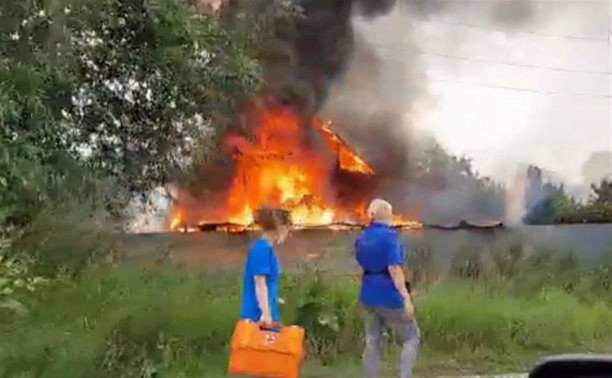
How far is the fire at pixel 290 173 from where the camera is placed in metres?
17.1

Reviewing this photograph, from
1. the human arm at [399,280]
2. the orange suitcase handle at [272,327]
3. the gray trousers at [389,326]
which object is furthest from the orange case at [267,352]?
the gray trousers at [389,326]

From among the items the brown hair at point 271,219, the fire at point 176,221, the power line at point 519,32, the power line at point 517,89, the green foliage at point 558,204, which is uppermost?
the power line at point 519,32

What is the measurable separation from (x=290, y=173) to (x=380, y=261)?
996 cm

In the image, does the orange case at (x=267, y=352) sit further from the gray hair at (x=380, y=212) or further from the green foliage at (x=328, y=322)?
the green foliage at (x=328, y=322)

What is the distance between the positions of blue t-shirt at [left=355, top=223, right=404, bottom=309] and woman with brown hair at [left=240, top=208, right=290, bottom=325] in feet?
2.29

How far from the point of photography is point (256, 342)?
762 centimetres

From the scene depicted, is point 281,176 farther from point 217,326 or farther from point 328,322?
point 328,322

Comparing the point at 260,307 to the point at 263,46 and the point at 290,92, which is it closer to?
the point at 263,46

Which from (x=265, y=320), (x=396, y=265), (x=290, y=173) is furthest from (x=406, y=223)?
(x=265, y=320)

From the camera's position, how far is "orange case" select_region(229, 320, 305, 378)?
7.54m

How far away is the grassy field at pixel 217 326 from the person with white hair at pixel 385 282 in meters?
1.70

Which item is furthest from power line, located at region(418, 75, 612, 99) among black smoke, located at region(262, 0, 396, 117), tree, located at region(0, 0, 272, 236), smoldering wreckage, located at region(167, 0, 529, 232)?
tree, located at region(0, 0, 272, 236)

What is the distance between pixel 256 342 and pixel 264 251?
66 centimetres

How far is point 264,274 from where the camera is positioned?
7.88m
